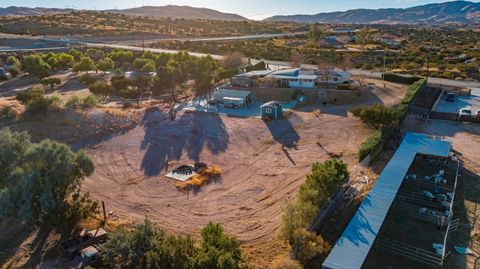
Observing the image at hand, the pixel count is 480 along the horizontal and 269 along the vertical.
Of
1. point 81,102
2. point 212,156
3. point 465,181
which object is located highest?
point 81,102

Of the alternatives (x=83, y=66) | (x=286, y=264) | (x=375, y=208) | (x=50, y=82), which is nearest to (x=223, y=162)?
(x=375, y=208)

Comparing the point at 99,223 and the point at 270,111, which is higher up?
the point at 270,111

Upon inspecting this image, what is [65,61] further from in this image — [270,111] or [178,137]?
[270,111]

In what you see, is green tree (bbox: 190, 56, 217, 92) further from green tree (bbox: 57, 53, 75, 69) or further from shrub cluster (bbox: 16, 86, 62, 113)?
green tree (bbox: 57, 53, 75, 69)

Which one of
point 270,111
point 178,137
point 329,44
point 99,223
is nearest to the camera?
point 99,223

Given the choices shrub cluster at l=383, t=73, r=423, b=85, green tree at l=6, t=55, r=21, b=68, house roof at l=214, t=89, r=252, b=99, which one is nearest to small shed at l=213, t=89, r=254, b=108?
house roof at l=214, t=89, r=252, b=99

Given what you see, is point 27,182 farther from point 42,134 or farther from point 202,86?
point 202,86

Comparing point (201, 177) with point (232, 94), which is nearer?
point (201, 177)
